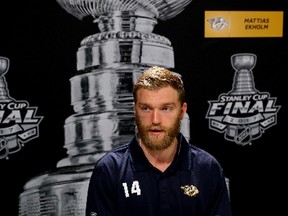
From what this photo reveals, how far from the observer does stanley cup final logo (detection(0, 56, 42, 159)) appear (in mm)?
1847

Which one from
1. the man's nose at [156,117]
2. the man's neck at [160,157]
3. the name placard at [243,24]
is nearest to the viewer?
the man's nose at [156,117]

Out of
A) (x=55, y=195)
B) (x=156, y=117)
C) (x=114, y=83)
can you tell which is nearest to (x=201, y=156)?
(x=156, y=117)

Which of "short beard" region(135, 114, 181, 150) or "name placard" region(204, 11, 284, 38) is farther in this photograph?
"name placard" region(204, 11, 284, 38)

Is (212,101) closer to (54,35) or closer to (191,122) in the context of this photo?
(191,122)

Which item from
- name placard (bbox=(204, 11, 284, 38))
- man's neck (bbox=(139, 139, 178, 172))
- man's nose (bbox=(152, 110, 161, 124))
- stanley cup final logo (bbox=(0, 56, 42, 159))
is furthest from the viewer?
name placard (bbox=(204, 11, 284, 38))

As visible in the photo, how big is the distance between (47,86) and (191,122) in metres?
0.72

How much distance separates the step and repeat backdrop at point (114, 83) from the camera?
6.12ft

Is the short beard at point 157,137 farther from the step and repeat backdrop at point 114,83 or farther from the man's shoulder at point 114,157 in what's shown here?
the step and repeat backdrop at point 114,83

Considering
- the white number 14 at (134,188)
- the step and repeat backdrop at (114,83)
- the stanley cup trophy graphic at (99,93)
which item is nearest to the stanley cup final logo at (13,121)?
the step and repeat backdrop at (114,83)

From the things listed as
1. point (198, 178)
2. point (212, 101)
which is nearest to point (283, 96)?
point (212, 101)

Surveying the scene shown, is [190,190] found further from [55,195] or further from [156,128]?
[55,195]

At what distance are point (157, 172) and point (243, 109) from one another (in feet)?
2.80

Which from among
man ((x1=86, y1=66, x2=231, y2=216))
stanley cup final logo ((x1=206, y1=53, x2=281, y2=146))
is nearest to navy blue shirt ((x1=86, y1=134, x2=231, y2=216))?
man ((x1=86, y1=66, x2=231, y2=216))

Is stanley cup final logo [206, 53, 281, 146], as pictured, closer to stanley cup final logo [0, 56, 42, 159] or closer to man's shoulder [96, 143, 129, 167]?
man's shoulder [96, 143, 129, 167]
